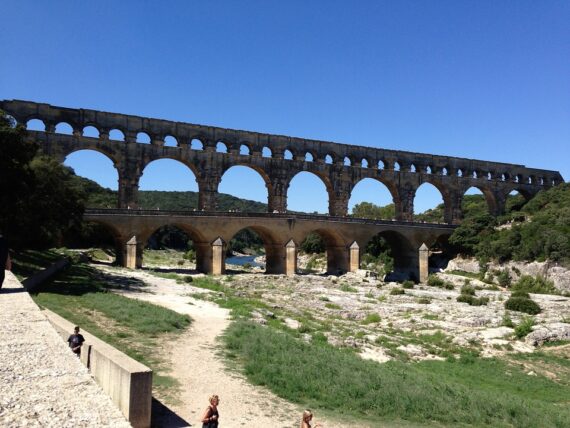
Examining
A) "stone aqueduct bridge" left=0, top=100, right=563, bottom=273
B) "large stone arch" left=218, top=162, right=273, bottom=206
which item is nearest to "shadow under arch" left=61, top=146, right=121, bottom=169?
"stone aqueduct bridge" left=0, top=100, right=563, bottom=273

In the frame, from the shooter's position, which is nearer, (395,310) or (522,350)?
(522,350)

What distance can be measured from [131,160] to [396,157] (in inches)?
1096

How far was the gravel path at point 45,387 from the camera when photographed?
405 cm

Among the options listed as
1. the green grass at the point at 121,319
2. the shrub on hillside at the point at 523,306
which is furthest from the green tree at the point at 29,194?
the shrub on hillside at the point at 523,306

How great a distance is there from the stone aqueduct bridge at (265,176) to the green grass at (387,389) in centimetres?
2441

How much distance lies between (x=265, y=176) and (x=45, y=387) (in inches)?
→ 1584

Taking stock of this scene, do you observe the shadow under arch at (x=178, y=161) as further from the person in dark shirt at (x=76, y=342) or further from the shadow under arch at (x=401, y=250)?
the person in dark shirt at (x=76, y=342)

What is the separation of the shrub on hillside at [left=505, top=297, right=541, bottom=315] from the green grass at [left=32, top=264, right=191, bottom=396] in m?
19.0

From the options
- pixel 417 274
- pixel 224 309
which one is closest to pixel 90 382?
pixel 224 309

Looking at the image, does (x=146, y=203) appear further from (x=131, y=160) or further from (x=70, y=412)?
(x=70, y=412)

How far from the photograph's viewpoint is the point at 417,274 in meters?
45.2

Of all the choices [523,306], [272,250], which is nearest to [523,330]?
[523,306]

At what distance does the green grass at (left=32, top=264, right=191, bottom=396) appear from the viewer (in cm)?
1086

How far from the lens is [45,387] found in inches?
183
